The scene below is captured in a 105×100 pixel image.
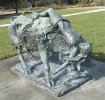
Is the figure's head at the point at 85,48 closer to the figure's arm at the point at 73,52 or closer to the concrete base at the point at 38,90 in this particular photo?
the figure's arm at the point at 73,52

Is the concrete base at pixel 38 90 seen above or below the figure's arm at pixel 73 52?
below

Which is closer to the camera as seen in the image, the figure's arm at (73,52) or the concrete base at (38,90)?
the figure's arm at (73,52)

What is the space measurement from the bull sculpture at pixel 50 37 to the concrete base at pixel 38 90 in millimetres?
404

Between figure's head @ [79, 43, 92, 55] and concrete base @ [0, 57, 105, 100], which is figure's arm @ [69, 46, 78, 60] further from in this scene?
concrete base @ [0, 57, 105, 100]

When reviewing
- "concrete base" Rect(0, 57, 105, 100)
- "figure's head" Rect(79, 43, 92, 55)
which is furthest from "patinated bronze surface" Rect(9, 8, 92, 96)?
"concrete base" Rect(0, 57, 105, 100)

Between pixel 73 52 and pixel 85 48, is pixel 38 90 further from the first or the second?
pixel 85 48

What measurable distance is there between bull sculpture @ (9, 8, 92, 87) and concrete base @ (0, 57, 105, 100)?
404mm

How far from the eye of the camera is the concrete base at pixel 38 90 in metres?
5.62

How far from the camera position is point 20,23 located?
637cm

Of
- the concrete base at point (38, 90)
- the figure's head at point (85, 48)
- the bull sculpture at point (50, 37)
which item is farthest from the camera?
the concrete base at point (38, 90)

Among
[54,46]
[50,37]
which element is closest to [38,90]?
[54,46]

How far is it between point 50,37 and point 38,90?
3.89ft

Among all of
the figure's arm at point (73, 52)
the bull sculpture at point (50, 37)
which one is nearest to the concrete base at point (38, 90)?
the bull sculpture at point (50, 37)

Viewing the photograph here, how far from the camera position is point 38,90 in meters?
5.96
